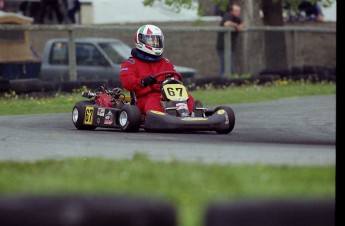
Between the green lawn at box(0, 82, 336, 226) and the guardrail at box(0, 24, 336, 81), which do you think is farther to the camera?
the guardrail at box(0, 24, 336, 81)

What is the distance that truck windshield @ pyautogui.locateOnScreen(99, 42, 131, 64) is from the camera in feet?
57.3

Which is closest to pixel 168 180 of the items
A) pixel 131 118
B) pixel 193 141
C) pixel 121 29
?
pixel 193 141

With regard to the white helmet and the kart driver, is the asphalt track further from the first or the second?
the white helmet

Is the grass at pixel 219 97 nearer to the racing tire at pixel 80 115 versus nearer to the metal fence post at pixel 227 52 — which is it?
→ the racing tire at pixel 80 115

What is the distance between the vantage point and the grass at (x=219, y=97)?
31.9 ft

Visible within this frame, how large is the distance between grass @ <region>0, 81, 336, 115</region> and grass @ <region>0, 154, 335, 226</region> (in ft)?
9.04

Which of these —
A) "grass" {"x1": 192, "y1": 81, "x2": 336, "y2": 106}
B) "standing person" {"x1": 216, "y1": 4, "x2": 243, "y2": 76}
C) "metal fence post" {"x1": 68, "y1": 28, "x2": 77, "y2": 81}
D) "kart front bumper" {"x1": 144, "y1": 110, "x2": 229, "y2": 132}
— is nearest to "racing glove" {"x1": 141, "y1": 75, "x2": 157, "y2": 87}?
"kart front bumper" {"x1": 144, "y1": 110, "x2": 229, "y2": 132}

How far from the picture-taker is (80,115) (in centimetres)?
1030

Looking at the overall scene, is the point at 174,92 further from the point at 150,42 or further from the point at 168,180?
the point at 168,180

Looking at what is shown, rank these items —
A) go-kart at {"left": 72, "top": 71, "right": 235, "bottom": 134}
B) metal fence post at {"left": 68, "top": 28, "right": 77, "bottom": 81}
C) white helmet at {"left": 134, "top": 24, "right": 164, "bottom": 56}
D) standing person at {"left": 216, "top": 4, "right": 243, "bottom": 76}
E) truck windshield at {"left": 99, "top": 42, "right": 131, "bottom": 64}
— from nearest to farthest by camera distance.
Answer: go-kart at {"left": 72, "top": 71, "right": 235, "bottom": 134} → white helmet at {"left": 134, "top": 24, "right": 164, "bottom": 56} → metal fence post at {"left": 68, "top": 28, "right": 77, "bottom": 81} → truck windshield at {"left": 99, "top": 42, "right": 131, "bottom": 64} → standing person at {"left": 216, "top": 4, "right": 243, "bottom": 76}

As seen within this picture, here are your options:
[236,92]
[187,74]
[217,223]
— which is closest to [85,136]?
[217,223]

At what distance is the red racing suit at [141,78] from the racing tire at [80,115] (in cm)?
43

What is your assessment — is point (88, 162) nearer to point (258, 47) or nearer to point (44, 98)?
point (44, 98)

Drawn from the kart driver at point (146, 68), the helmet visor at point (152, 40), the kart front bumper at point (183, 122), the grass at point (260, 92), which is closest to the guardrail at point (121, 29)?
the grass at point (260, 92)
